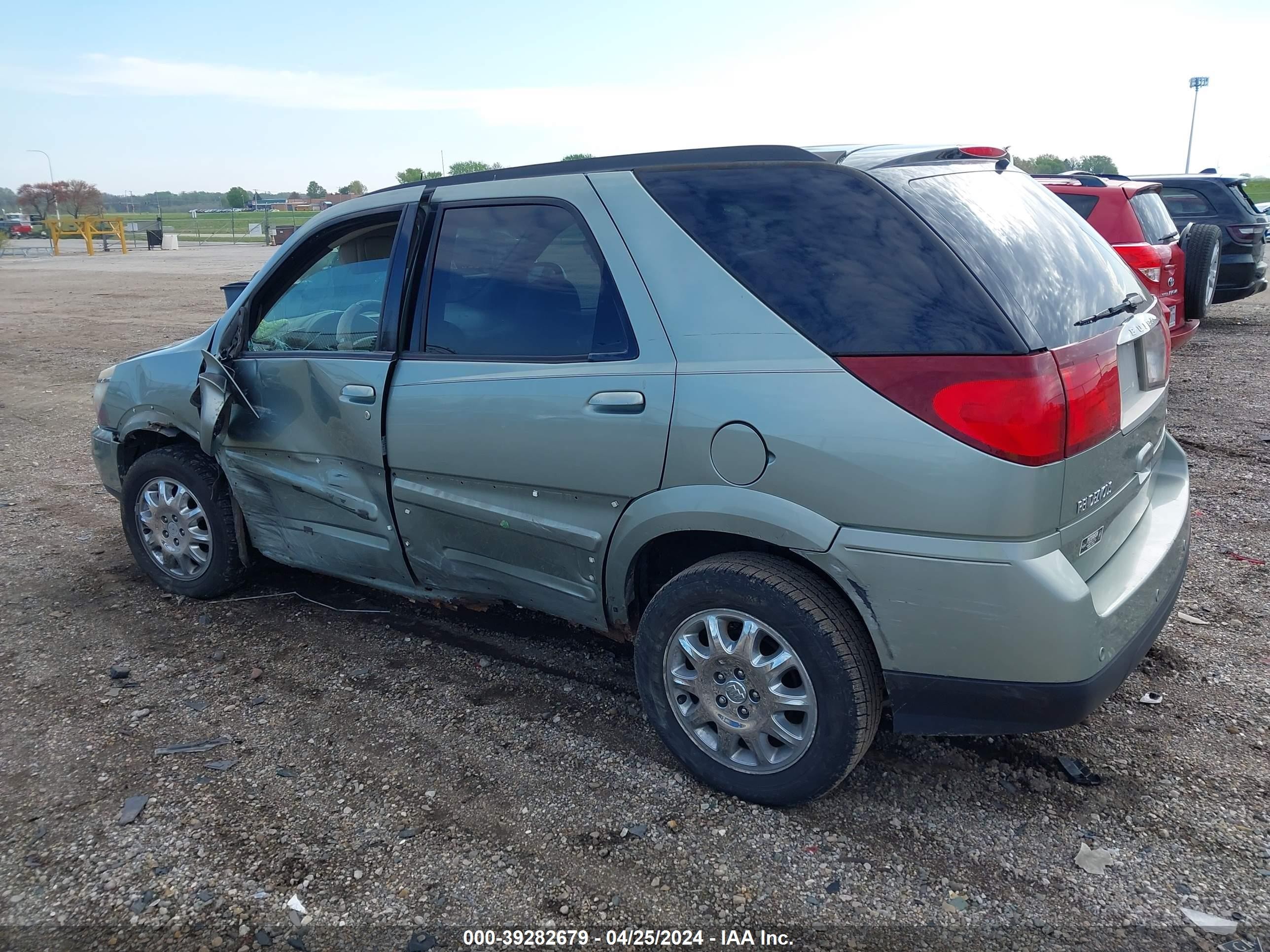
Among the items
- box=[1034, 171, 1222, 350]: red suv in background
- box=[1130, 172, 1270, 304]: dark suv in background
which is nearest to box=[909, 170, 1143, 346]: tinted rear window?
box=[1034, 171, 1222, 350]: red suv in background

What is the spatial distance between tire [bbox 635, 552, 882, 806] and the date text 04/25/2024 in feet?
1.60

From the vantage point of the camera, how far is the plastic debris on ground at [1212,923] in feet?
7.77

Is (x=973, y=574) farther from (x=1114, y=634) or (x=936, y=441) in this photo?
(x=1114, y=634)

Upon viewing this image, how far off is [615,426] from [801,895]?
1421mm

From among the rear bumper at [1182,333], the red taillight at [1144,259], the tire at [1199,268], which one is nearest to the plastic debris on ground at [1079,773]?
the red taillight at [1144,259]

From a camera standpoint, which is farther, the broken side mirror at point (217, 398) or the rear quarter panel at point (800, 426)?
the broken side mirror at point (217, 398)

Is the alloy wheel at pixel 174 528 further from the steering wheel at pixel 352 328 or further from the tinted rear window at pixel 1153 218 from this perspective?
the tinted rear window at pixel 1153 218

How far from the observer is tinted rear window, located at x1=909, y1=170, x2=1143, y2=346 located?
8.27 ft

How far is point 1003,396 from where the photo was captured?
7.76 ft

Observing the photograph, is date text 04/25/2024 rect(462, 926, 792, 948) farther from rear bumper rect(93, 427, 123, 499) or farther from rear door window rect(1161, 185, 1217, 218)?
rear door window rect(1161, 185, 1217, 218)

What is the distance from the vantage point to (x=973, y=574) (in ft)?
7.92

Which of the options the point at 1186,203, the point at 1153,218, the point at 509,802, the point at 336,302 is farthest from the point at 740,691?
the point at 1186,203

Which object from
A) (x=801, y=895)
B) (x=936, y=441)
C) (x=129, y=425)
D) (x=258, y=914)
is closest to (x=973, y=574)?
(x=936, y=441)

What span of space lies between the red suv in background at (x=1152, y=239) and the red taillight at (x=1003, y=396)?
6301 millimetres
